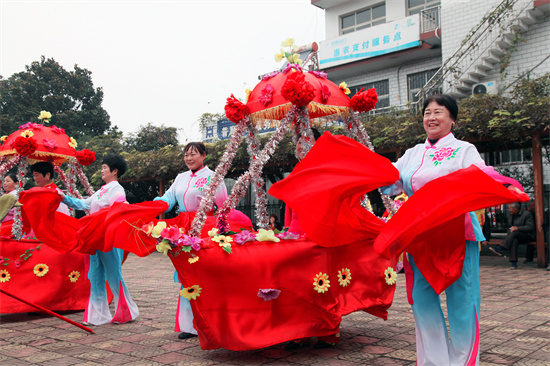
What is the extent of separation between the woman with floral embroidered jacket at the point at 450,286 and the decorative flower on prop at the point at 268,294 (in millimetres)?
936

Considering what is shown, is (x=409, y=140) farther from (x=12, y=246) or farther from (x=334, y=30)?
(x=334, y=30)

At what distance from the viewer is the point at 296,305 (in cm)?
342

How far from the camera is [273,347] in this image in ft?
12.1

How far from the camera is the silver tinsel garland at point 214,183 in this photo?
366cm

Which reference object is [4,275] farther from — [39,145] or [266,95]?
[266,95]

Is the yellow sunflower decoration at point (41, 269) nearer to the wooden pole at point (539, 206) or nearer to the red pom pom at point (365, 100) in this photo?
the red pom pom at point (365, 100)

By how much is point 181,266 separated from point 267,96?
1.50 metres

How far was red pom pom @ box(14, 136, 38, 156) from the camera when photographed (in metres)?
5.42

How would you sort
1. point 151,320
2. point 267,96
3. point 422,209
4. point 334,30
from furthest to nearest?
point 334,30
point 151,320
point 267,96
point 422,209

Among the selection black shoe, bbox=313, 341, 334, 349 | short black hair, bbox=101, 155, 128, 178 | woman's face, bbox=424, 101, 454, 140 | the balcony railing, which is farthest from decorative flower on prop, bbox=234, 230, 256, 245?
the balcony railing

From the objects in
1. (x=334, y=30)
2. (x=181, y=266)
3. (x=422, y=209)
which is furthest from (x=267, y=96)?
(x=334, y=30)

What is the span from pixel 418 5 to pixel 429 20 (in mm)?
1046

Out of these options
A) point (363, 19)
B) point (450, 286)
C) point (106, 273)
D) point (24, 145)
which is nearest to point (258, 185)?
point (106, 273)

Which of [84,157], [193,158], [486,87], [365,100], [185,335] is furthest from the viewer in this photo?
[486,87]
